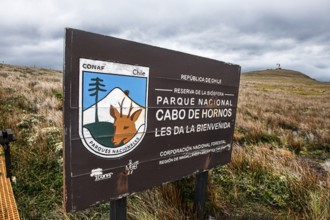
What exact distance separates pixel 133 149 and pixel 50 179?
2.34 m

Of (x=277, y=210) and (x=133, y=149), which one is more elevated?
(x=133, y=149)

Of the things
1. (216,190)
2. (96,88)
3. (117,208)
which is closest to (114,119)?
(96,88)

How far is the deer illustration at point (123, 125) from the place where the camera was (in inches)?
72.9

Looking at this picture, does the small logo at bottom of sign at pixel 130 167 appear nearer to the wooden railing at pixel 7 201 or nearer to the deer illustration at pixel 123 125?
the deer illustration at pixel 123 125

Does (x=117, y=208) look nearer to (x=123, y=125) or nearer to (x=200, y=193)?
(x=123, y=125)

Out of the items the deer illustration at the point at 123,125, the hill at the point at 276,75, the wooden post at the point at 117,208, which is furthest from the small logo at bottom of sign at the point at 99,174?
the hill at the point at 276,75

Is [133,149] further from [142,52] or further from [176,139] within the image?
[142,52]

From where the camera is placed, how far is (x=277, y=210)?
10.2 feet

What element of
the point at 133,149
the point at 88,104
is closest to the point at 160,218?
the point at 133,149

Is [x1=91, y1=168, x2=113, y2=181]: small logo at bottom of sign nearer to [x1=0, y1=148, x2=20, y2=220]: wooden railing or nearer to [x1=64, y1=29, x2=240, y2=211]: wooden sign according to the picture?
[x1=64, y1=29, x2=240, y2=211]: wooden sign

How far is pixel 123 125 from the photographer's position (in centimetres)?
190

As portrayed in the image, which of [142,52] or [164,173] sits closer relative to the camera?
[142,52]

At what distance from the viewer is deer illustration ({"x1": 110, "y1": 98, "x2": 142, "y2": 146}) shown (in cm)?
185

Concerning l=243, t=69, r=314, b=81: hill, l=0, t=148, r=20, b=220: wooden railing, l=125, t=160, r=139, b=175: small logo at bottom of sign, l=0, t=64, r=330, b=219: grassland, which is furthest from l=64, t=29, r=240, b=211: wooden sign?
l=243, t=69, r=314, b=81: hill
